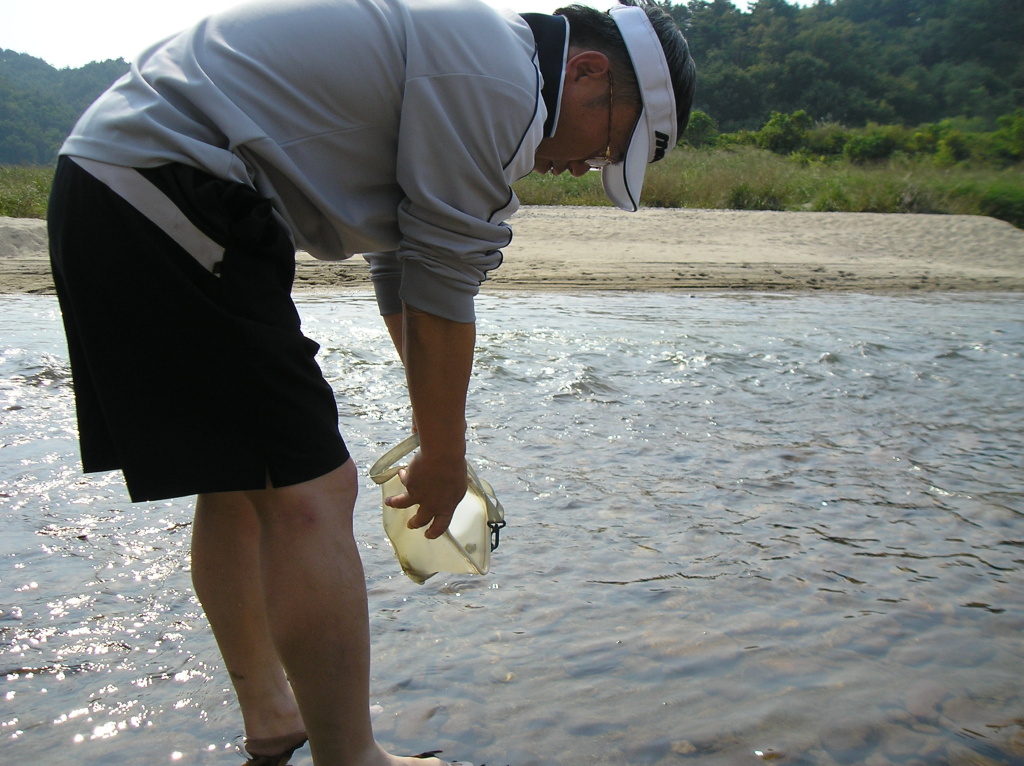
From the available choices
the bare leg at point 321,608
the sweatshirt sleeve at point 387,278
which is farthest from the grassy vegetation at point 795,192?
the bare leg at point 321,608

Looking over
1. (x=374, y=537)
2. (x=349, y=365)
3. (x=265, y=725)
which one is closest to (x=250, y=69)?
(x=265, y=725)

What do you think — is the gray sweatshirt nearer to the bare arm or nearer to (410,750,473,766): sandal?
the bare arm

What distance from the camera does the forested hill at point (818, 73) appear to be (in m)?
49.7

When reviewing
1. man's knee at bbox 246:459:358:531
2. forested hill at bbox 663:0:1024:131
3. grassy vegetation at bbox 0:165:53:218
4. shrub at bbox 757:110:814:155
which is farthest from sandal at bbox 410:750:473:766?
forested hill at bbox 663:0:1024:131

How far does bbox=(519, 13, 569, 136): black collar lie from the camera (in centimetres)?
125

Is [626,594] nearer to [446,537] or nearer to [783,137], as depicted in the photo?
[446,537]

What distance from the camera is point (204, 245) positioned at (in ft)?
3.48

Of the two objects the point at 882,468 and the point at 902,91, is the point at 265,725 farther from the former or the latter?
the point at 902,91

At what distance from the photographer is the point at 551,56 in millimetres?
1256

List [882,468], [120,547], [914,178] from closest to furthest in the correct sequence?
1. [120,547]
2. [882,468]
3. [914,178]

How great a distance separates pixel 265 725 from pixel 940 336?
A: 17.1 ft

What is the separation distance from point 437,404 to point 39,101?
189ft

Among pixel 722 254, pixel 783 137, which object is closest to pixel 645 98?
pixel 722 254

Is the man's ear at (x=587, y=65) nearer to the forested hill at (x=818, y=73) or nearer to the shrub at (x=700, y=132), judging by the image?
the shrub at (x=700, y=132)
